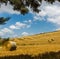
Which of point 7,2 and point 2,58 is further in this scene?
point 7,2

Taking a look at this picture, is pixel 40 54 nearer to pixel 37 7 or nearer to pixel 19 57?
pixel 19 57

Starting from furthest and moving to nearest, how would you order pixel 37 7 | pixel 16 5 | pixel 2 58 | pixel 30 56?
1. pixel 37 7
2. pixel 16 5
3. pixel 30 56
4. pixel 2 58

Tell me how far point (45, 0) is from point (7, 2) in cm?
298

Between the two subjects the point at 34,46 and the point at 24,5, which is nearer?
the point at 24,5

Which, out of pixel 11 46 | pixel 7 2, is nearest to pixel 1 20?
pixel 7 2

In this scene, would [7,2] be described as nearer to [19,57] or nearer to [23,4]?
[23,4]

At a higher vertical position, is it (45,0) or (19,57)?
(45,0)

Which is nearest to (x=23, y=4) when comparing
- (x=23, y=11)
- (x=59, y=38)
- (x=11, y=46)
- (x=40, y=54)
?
(x=23, y=11)

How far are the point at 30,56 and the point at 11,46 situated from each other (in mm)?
10105

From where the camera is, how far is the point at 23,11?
18.8m

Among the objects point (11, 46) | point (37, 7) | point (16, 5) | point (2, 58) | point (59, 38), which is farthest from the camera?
point (59, 38)

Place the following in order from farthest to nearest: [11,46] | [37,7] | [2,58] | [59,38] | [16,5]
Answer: [59,38], [11,46], [37,7], [16,5], [2,58]

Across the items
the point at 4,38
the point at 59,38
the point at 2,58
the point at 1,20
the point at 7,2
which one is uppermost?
the point at 59,38

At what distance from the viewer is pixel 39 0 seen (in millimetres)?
18656
